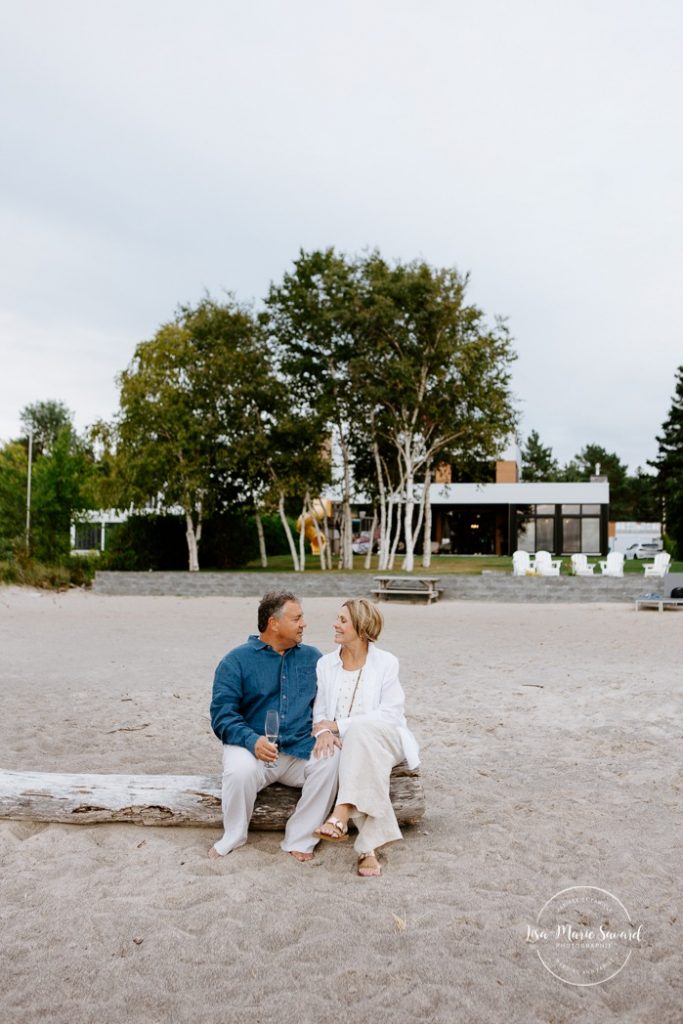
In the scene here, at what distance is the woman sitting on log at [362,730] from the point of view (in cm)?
416

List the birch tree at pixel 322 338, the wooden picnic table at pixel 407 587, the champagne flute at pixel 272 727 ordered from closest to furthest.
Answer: the champagne flute at pixel 272 727 < the wooden picnic table at pixel 407 587 < the birch tree at pixel 322 338

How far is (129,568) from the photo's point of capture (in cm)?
2472

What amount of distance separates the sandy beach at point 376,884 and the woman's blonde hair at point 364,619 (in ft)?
3.76

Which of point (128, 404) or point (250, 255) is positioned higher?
point (250, 255)

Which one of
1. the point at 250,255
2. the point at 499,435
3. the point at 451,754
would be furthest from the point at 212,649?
the point at 499,435

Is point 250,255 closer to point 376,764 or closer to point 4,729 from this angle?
point 4,729

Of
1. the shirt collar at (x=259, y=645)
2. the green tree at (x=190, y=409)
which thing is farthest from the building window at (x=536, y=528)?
the shirt collar at (x=259, y=645)

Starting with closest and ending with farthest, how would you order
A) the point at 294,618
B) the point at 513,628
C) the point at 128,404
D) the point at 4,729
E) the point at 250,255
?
the point at 294,618 < the point at 4,729 < the point at 513,628 < the point at 250,255 < the point at 128,404

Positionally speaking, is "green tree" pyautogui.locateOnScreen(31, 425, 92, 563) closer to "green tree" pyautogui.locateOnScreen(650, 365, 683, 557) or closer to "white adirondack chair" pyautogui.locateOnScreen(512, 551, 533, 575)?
"white adirondack chair" pyautogui.locateOnScreen(512, 551, 533, 575)

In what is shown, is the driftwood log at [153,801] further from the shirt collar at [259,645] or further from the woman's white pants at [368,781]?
the shirt collar at [259,645]

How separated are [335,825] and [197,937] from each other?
37.8 inches

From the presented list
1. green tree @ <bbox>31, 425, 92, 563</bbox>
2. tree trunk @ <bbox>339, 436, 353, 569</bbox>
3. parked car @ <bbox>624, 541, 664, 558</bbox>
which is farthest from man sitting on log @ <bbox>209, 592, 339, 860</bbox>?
parked car @ <bbox>624, 541, 664, 558</bbox>

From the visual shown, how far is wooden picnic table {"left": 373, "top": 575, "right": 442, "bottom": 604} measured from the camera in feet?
66.1

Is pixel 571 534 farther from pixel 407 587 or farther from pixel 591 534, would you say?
pixel 407 587
